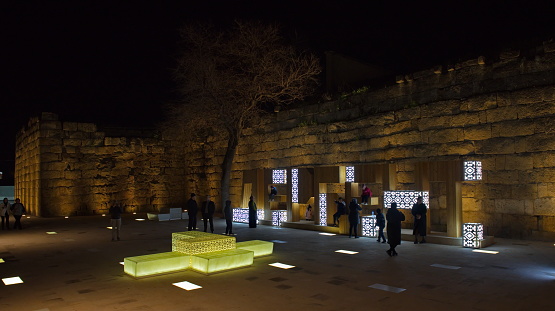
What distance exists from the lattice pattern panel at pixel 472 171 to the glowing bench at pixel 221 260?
22.3 feet

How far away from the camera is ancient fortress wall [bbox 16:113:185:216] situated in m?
21.3

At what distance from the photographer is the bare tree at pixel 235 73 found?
17.6m

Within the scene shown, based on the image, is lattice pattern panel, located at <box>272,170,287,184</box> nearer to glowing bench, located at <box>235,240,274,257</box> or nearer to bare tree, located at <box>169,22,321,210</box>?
bare tree, located at <box>169,22,321,210</box>

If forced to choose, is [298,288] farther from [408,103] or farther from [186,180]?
[186,180]

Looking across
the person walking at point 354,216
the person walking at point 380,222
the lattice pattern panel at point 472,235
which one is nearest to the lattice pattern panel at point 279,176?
the person walking at point 354,216

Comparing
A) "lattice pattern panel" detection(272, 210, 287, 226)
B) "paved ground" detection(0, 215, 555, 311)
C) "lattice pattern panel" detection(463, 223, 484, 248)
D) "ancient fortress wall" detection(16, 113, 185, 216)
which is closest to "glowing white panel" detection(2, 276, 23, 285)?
"paved ground" detection(0, 215, 555, 311)

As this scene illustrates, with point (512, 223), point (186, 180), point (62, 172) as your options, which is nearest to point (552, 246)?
point (512, 223)

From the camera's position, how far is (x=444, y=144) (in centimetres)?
1347

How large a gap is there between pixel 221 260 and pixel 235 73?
12.0 metres

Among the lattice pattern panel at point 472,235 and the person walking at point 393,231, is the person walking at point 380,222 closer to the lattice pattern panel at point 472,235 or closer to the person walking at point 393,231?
the person walking at point 393,231

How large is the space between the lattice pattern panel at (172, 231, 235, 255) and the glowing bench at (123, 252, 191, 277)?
196 mm

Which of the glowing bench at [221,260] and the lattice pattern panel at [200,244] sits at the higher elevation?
the lattice pattern panel at [200,244]

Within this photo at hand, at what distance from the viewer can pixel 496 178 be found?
12391mm

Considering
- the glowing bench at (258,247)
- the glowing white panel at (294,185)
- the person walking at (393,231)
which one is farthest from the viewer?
the glowing white panel at (294,185)
